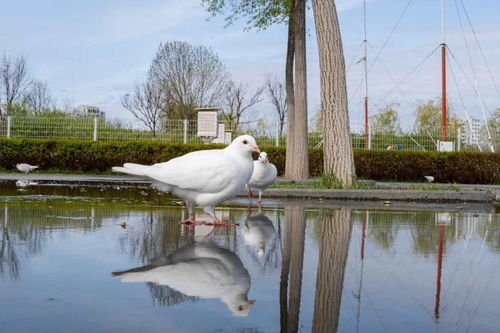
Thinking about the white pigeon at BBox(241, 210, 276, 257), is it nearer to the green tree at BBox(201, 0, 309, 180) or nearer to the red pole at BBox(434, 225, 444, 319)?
the red pole at BBox(434, 225, 444, 319)

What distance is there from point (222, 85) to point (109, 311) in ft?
159

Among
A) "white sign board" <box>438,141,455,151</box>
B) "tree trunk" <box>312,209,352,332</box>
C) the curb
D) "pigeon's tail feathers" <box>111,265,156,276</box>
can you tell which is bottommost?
"tree trunk" <box>312,209,352,332</box>

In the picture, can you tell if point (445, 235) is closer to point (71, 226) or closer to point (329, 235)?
Result: point (329, 235)

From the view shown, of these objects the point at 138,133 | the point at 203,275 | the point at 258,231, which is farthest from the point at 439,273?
the point at 138,133

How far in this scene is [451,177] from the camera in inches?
873

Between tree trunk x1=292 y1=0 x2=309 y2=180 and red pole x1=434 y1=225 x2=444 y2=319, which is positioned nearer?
red pole x1=434 y1=225 x2=444 y2=319

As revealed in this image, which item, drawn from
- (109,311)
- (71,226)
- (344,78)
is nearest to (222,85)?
(344,78)

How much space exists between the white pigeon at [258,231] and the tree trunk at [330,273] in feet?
1.61

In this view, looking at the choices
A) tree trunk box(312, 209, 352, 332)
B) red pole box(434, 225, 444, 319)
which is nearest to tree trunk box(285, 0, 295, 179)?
tree trunk box(312, 209, 352, 332)

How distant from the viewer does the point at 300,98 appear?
60.2 ft

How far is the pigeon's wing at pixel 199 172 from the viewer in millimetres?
6047

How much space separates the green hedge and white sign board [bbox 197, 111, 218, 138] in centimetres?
364

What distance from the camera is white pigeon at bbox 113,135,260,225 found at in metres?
6.05

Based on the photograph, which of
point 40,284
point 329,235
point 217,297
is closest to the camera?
point 217,297
